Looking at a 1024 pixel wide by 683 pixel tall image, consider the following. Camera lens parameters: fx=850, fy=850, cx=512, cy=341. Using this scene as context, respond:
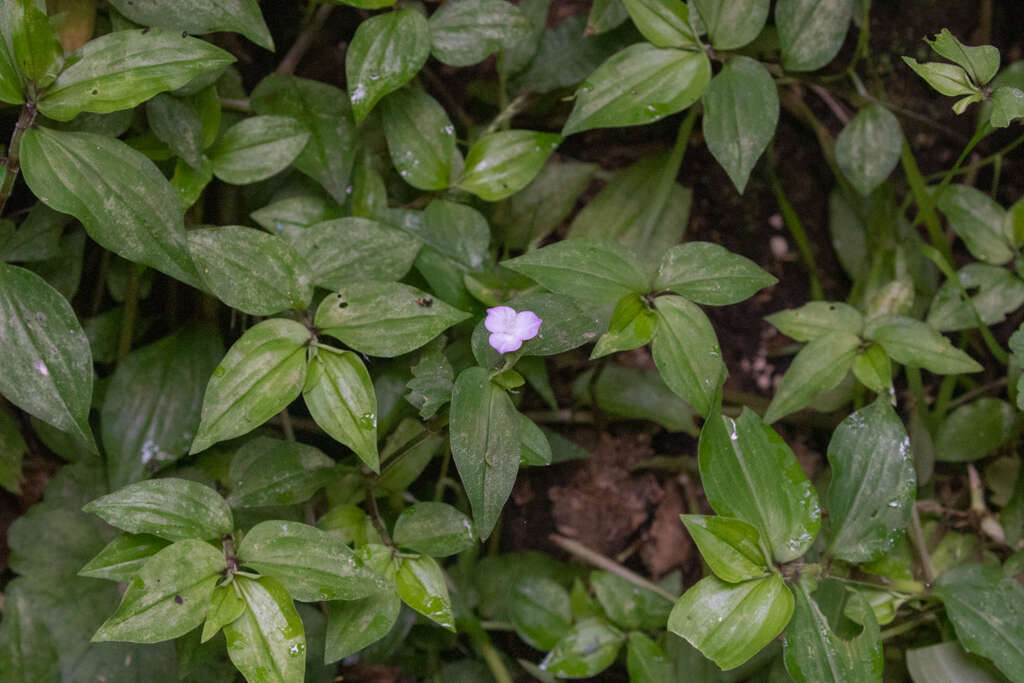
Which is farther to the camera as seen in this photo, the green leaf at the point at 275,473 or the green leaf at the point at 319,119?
the green leaf at the point at 319,119

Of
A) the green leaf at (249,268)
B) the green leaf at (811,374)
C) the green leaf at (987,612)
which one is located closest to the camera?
the green leaf at (249,268)

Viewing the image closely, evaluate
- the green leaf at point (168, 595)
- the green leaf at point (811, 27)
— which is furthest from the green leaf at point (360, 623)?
the green leaf at point (811, 27)

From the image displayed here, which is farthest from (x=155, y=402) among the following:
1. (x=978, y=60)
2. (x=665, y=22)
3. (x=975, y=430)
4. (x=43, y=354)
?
(x=975, y=430)

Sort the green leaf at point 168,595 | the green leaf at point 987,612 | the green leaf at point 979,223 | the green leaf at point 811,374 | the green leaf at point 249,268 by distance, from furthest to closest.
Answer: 1. the green leaf at point 979,223
2. the green leaf at point 811,374
3. the green leaf at point 987,612
4. the green leaf at point 249,268
5. the green leaf at point 168,595

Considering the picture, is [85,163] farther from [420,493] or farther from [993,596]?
[993,596]

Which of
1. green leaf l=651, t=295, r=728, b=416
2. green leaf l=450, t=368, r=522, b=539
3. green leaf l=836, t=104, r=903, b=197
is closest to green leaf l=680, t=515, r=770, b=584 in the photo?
green leaf l=651, t=295, r=728, b=416

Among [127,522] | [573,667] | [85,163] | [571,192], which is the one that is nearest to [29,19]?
[85,163]

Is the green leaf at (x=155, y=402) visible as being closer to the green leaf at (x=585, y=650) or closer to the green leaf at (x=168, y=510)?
the green leaf at (x=168, y=510)

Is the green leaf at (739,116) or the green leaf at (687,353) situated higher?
the green leaf at (739,116)
